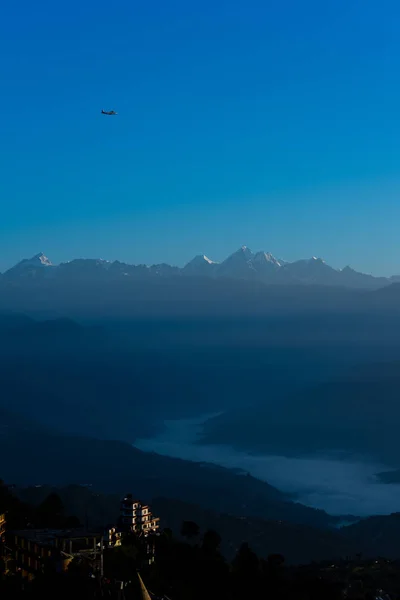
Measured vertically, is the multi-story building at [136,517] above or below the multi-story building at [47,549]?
below

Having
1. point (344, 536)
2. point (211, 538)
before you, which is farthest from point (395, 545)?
point (211, 538)

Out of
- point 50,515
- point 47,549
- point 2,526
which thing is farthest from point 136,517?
point 47,549

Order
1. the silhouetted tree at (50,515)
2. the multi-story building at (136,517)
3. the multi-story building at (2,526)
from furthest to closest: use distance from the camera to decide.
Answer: the multi-story building at (136,517), the silhouetted tree at (50,515), the multi-story building at (2,526)

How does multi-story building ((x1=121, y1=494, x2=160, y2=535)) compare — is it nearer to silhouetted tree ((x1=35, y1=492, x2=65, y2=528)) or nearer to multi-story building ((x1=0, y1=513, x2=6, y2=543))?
silhouetted tree ((x1=35, y1=492, x2=65, y2=528))

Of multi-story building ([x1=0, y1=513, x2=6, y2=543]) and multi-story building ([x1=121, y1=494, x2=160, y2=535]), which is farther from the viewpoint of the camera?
multi-story building ([x1=121, y1=494, x2=160, y2=535])

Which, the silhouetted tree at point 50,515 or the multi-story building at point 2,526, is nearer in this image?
the multi-story building at point 2,526

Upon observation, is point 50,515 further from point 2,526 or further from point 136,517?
point 2,526

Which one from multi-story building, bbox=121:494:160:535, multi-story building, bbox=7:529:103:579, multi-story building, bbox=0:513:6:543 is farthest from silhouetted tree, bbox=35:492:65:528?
multi-story building, bbox=7:529:103:579

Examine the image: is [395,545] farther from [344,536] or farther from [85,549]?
[85,549]

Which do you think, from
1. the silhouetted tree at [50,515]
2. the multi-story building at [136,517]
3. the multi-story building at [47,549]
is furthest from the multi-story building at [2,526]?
the multi-story building at [136,517]

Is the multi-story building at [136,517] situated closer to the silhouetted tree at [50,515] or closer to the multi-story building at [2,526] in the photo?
the silhouetted tree at [50,515]

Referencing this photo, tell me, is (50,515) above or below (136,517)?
above

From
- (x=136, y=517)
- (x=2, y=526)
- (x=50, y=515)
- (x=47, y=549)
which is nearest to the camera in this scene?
(x=47, y=549)
